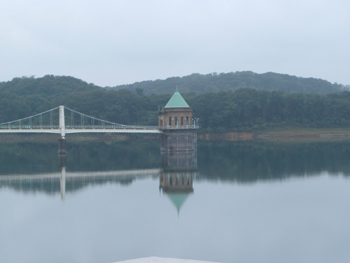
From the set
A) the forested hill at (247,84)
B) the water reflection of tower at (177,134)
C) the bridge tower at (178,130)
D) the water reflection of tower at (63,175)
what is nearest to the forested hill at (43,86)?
the forested hill at (247,84)

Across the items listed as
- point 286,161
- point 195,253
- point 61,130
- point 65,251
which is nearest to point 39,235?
point 65,251

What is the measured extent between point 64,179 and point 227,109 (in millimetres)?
57081

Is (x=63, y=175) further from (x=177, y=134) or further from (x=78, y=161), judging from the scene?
(x=177, y=134)

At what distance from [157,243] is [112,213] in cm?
516

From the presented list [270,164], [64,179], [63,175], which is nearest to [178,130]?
[270,164]

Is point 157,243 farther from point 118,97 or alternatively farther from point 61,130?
point 118,97

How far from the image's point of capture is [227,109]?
86.7m

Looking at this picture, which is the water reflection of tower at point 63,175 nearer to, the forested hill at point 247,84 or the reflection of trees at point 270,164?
the reflection of trees at point 270,164

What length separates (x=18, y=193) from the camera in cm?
2756

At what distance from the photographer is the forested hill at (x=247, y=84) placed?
16188cm

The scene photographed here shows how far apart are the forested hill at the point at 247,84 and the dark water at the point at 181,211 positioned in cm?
12143

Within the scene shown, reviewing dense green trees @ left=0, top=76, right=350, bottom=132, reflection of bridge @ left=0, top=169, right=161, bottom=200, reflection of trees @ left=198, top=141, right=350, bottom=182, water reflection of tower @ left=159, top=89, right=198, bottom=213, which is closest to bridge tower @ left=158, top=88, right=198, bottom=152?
water reflection of tower @ left=159, top=89, right=198, bottom=213

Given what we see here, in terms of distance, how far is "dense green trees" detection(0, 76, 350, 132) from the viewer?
3354 inches

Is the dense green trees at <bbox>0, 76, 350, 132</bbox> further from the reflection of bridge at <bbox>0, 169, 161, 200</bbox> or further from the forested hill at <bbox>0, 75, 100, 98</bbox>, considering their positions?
the reflection of bridge at <bbox>0, 169, 161, 200</bbox>
